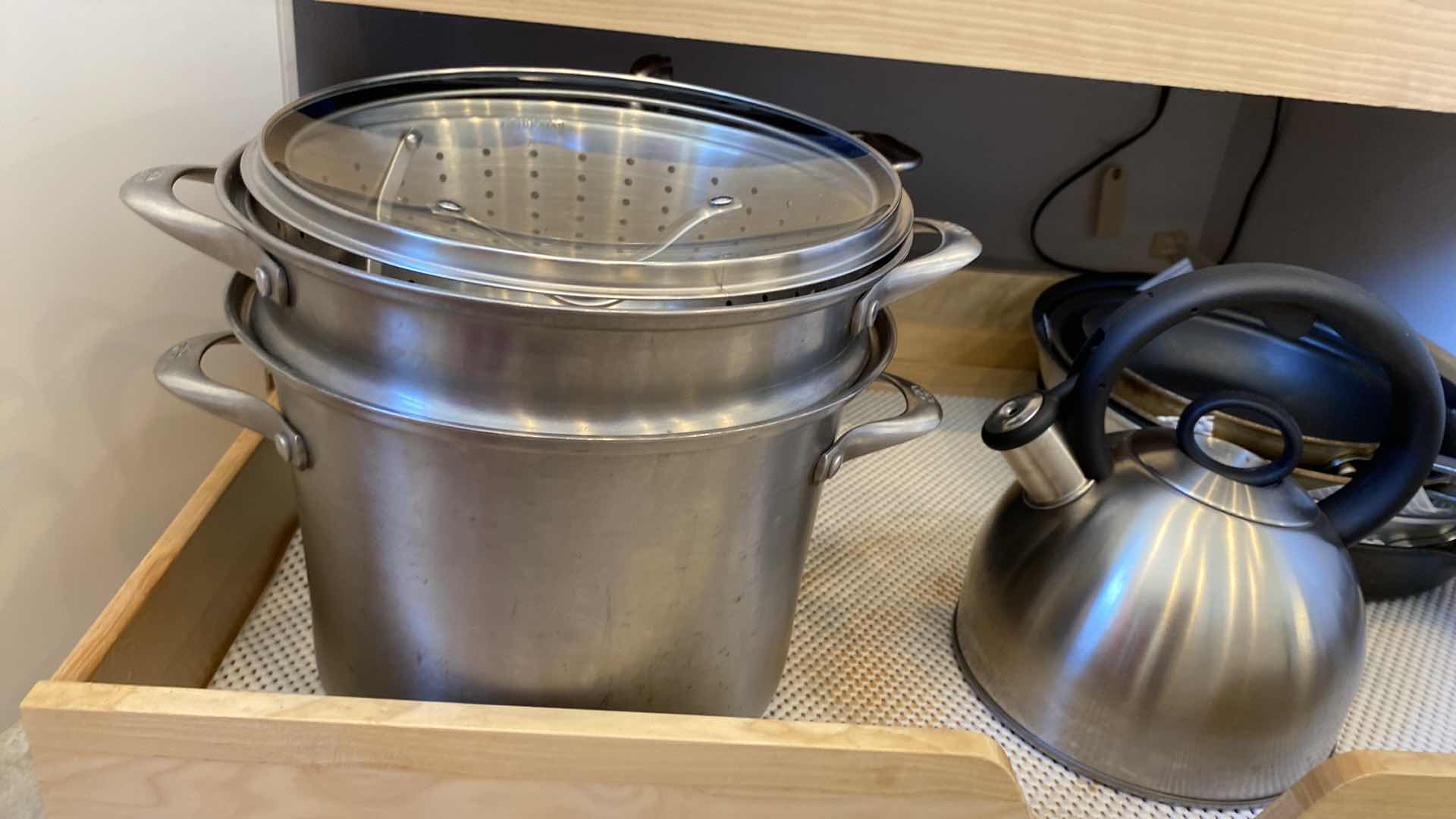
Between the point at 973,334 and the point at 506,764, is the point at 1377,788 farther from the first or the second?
the point at 973,334

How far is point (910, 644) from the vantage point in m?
0.66

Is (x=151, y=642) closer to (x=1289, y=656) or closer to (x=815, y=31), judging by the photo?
(x=815, y=31)

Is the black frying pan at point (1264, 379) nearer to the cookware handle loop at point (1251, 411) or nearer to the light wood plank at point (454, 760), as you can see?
the cookware handle loop at point (1251, 411)

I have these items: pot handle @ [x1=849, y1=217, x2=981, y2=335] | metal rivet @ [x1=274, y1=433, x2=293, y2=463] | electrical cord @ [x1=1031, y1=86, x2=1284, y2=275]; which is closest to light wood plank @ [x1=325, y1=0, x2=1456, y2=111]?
pot handle @ [x1=849, y1=217, x2=981, y2=335]

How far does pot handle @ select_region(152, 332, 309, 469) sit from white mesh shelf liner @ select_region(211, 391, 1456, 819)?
0.60ft

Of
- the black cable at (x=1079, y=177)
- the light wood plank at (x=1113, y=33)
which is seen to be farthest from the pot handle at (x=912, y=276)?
the black cable at (x=1079, y=177)

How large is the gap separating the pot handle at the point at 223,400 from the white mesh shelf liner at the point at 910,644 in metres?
0.18

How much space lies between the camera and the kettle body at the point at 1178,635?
1.68ft

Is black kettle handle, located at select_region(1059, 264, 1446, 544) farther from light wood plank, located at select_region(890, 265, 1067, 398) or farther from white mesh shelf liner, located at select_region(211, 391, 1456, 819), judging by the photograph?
light wood plank, located at select_region(890, 265, 1067, 398)

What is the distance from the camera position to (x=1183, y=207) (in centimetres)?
118

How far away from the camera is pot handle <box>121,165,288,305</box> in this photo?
1.41 feet

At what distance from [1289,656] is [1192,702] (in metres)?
0.05

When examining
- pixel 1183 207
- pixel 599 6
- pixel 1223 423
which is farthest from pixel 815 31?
pixel 1183 207

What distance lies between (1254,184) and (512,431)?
3.45ft
